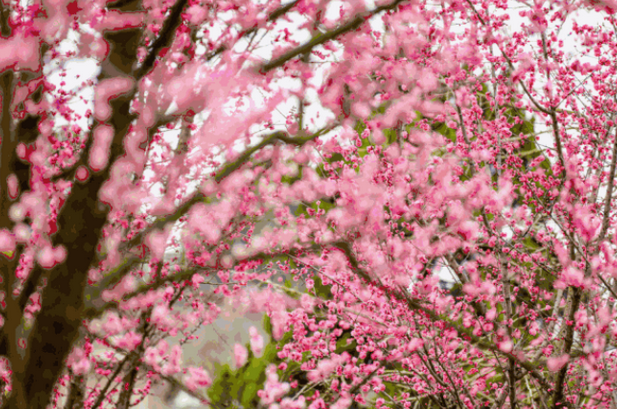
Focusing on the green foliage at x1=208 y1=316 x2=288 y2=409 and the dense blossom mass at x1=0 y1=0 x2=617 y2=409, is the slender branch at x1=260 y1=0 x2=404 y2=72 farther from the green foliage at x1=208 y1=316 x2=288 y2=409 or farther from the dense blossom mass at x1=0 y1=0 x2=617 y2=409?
the green foliage at x1=208 y1=316 x2=288 y2=409

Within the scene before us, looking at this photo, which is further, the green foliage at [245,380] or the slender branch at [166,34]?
the green foliage at [245,380]

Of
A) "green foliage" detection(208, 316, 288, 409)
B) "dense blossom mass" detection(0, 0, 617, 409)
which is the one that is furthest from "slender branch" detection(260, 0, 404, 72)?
"green foliage" detection(208, 316, 288, 409)

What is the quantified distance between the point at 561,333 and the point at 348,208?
3.04 meters

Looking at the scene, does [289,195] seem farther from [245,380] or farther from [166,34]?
[166,34]

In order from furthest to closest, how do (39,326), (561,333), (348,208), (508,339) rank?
(348,208) → (561,333) → (508,339) → (39,326)

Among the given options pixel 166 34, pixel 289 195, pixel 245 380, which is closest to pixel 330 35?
pixel 166 34

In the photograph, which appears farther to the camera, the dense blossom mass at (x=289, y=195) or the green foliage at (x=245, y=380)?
the green foliage at (x=245, y=380)

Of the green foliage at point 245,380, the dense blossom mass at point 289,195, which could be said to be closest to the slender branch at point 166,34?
the dense blossom mass at point 289,195

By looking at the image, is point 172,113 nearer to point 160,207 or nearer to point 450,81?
point 160,207

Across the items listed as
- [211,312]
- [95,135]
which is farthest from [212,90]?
[211,312]

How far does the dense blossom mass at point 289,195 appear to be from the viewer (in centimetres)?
218

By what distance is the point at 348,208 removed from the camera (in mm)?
5766

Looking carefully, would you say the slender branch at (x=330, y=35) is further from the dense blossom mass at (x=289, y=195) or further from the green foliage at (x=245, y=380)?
the green foliage at (x=245, y=380)

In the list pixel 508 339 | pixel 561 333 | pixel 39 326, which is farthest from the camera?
pixel 561 333
